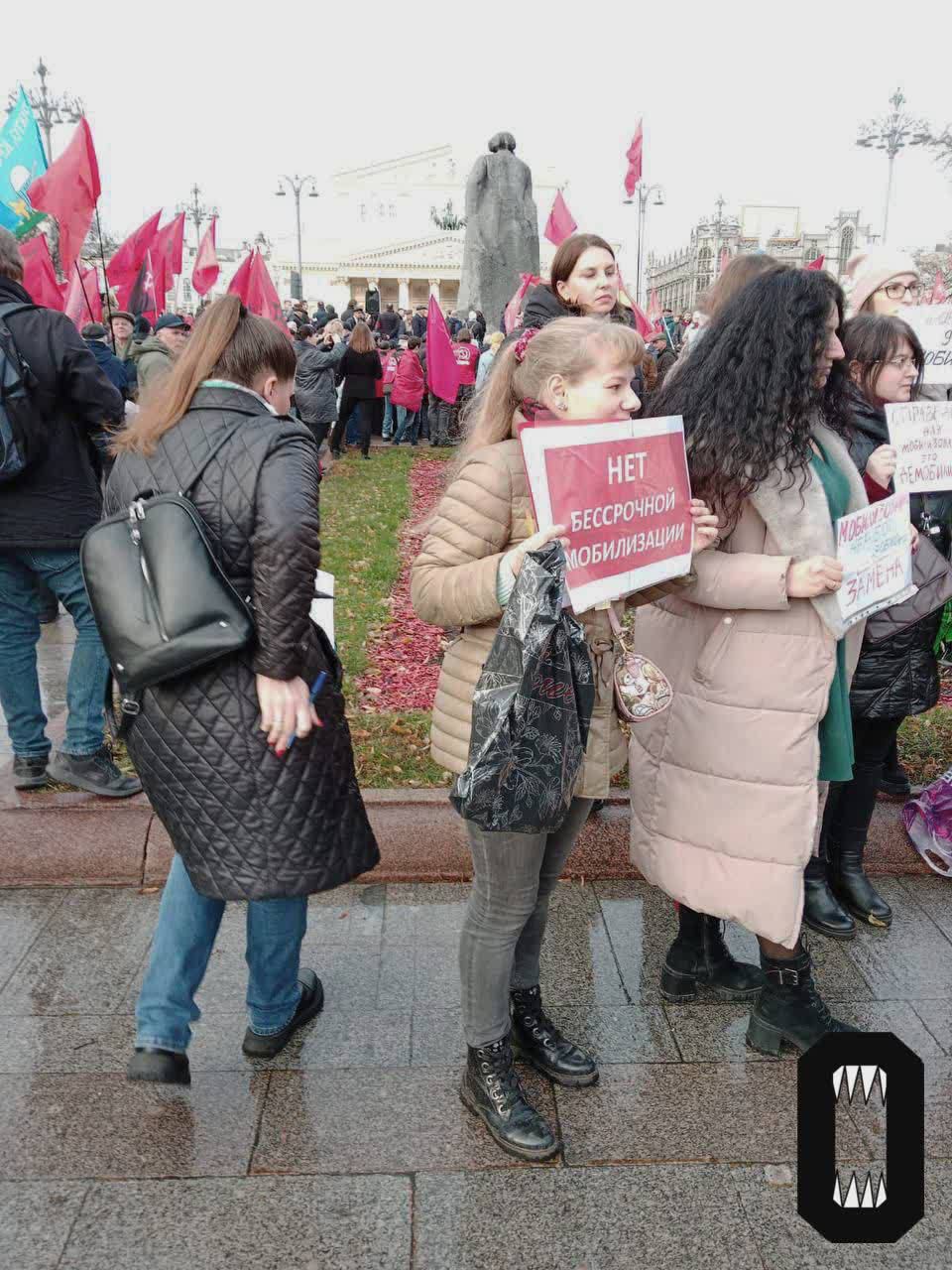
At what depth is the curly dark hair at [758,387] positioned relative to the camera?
2754 millimetres

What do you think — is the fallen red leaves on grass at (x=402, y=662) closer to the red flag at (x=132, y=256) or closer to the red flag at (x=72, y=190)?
the red flag at (x=72, y=190)

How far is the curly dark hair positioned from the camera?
2.75 metres

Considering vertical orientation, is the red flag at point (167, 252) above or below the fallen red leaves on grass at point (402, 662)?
above

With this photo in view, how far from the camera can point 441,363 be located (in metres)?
15.0

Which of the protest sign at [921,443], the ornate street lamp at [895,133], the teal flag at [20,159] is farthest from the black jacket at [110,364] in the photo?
the ornate street lamp at [895,133]

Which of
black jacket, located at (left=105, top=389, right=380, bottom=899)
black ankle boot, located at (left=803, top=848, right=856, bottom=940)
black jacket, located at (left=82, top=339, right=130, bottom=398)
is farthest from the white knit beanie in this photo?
black jacket, located at (left=82, top=339, right=130, bottom=398)

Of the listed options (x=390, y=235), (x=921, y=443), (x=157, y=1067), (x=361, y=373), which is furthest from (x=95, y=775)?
(x=390, y=235)

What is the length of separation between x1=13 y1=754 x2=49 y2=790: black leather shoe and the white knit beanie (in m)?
3.80

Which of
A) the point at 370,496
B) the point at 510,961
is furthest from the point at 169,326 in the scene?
A: the point at 510,961

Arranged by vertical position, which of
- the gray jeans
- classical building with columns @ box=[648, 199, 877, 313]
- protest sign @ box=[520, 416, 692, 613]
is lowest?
the gray jeans

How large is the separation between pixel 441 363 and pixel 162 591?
13000 mm

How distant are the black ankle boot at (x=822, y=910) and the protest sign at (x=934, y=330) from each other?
2234 mm

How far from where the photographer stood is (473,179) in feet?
56.5

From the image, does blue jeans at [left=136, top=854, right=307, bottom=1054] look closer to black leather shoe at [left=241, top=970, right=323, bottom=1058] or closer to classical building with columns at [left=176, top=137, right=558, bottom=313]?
black leather shoe at [left=241, top=970, right=323, bottom=1058]
